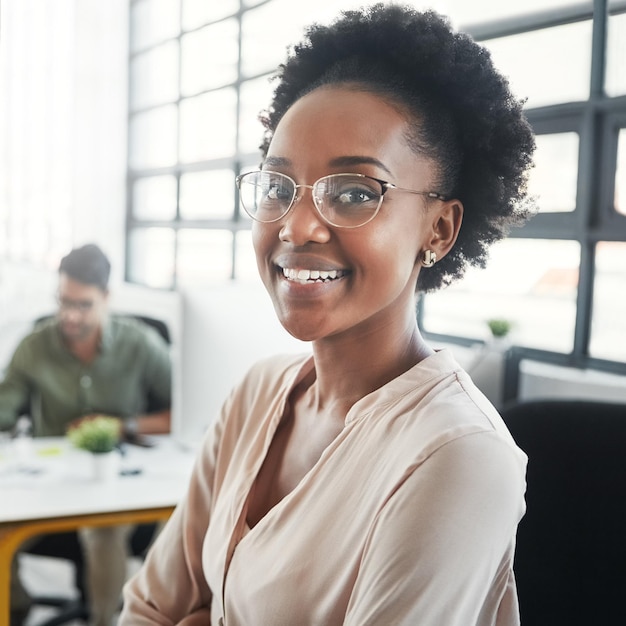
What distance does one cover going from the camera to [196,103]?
4707mm

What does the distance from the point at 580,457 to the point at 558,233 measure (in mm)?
1284

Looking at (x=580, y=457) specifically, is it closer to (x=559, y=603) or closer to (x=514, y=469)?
(x=559, y=603)

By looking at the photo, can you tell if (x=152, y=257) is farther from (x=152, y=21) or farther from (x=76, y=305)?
(x=76, y=305)

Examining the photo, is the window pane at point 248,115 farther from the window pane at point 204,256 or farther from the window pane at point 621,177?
the window pane at point 621,177

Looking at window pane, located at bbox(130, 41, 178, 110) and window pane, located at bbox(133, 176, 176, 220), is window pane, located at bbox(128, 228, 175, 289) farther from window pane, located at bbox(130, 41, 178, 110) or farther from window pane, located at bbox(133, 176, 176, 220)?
window pane, located at bbox(130, 41, 178, 110)

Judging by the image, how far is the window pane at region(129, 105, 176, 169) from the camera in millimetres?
5008

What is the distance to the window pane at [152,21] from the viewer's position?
4.99 metres

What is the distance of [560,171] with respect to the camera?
2.28 metres

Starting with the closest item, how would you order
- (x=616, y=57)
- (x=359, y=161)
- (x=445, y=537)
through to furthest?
1. (x=445, y=537)
2. (x=359, y=161)
3. (x=616, y=57)

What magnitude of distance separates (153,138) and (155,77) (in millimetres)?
411

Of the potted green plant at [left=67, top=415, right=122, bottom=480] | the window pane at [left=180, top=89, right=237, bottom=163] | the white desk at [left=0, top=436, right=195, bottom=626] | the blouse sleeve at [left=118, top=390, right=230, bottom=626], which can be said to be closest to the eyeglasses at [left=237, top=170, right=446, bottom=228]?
the blouse sleeve at [left=118, top=390, right=230, bottom=626]

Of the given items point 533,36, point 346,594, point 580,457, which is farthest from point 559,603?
point 533,36

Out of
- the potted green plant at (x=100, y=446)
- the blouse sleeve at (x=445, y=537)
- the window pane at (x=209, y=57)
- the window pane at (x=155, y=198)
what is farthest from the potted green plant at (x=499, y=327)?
the window pane at (x=155, y=198)

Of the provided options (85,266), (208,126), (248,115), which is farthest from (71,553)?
(208,126)
